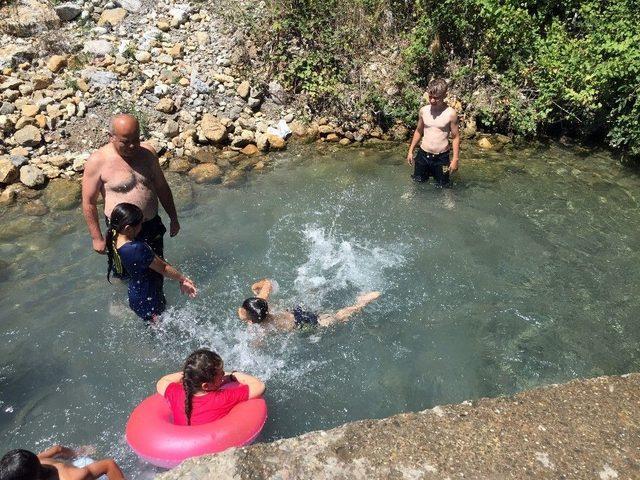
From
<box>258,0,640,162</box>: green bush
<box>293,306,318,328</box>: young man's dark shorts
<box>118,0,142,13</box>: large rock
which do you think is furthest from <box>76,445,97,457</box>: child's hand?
<box>118,0,142,13</box>: large rock

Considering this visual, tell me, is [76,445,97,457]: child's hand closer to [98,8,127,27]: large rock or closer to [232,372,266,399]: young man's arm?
[232,372,266,399]: young man's arm

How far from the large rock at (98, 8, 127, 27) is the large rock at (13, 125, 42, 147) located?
2578 mm

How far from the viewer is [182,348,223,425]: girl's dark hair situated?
309 cm

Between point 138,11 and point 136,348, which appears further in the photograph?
point 138,11

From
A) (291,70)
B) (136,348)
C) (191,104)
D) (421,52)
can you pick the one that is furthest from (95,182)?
(421,52)

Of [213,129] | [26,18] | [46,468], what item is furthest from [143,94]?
[46,468]

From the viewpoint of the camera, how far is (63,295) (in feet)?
16.3

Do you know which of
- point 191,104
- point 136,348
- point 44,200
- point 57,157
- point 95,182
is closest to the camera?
point 95,182

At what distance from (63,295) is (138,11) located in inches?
229

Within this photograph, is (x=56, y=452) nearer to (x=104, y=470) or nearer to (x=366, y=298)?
(x=104, y=470)

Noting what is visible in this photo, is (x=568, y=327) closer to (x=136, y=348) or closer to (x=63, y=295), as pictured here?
(x=136, y=348)

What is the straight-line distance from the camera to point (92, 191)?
4.04 metres

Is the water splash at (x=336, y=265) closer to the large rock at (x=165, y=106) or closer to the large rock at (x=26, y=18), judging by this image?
the large rock at (x=165, y=106)

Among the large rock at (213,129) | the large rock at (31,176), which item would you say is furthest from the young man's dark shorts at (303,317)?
the large rock at (31,176)
